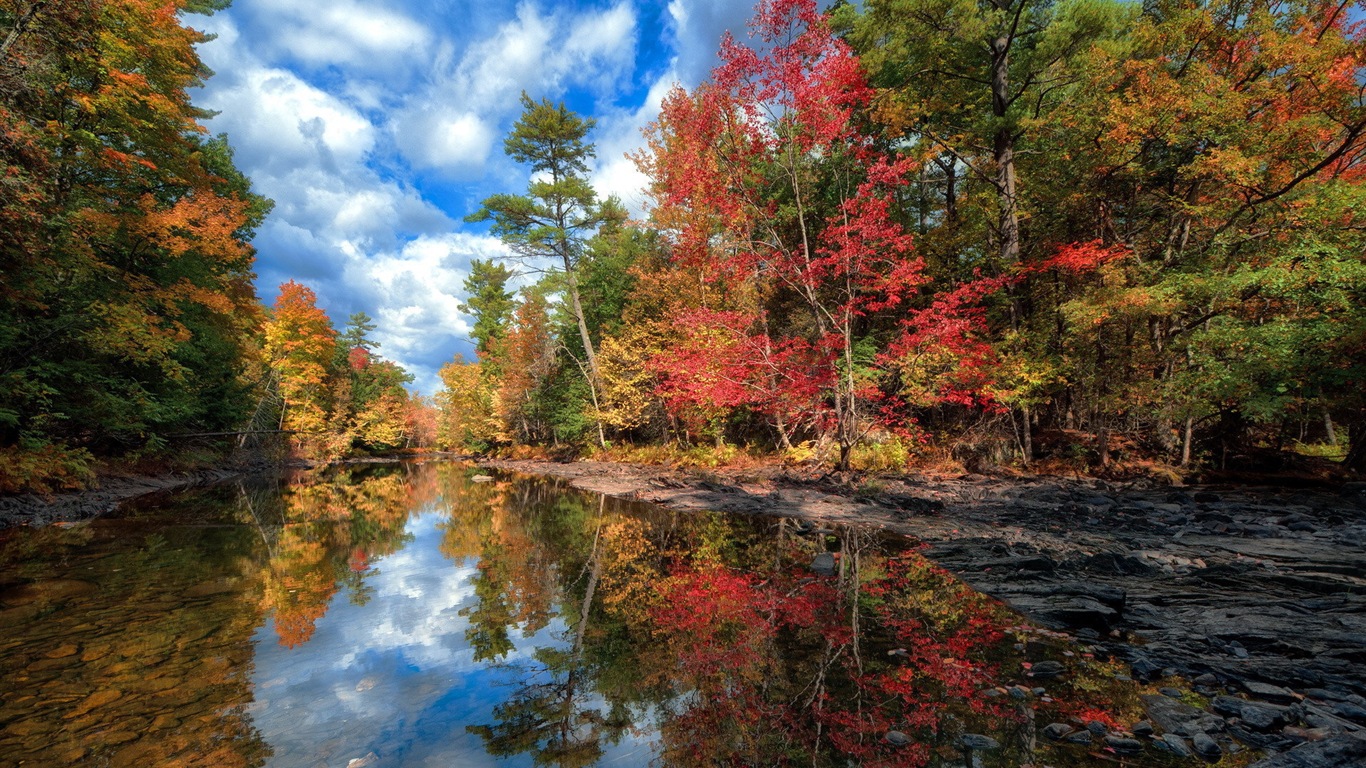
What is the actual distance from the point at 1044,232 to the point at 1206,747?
58.7ft

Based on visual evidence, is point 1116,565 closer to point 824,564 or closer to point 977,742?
point 824,564

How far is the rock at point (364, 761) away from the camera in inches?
127

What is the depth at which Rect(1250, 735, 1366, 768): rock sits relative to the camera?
93.4 inches

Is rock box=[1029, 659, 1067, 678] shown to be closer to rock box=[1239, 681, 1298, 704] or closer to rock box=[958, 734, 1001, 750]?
rock box=[1239, 681, 1298, 704]

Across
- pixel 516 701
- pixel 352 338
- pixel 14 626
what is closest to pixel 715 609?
pixel 516 701

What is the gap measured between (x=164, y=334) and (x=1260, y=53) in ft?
105

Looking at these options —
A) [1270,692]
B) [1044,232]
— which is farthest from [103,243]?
[1044,232]

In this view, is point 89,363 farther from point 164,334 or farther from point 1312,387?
point 1312,387

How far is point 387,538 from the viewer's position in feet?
36.2

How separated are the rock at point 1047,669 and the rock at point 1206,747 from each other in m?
1.03

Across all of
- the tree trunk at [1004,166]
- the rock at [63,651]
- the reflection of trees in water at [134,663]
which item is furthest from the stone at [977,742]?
the tree trunk at [1004,166]

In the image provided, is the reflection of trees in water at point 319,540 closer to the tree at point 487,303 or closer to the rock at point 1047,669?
the rock at point 1047,669

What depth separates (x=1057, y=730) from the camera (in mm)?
3137

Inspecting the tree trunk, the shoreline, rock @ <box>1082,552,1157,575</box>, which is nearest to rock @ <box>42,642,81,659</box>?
the shoreline
